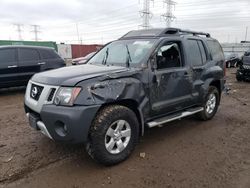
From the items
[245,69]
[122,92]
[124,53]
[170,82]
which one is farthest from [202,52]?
[245,69]

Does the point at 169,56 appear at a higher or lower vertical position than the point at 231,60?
higher

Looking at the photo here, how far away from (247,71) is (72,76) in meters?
11.3

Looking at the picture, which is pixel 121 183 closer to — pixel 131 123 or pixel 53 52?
pixel 131 123

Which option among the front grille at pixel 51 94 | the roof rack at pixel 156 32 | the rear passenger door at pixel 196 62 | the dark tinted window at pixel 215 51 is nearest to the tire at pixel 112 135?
the front grille at pixel 51 94

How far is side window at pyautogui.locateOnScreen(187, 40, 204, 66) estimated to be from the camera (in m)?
5.17

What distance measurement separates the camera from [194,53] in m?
5.32

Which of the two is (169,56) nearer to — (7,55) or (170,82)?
(170,82)

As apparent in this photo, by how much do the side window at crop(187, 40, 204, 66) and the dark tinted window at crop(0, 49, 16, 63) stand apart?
6269mm

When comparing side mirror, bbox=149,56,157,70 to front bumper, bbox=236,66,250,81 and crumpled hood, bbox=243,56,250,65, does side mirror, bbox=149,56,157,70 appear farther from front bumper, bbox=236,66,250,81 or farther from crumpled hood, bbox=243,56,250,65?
front bumper, bbox=236,66,250,81

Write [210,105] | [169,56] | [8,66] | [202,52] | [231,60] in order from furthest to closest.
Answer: [231,60], [8,66], [210,105], [202,52], [169,56]

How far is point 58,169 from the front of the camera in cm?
362

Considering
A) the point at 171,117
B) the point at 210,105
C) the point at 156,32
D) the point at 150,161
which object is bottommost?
the point at 150,161

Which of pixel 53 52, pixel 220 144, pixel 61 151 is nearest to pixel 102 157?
pixel 61 151

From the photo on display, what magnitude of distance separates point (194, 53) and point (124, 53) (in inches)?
63.6
